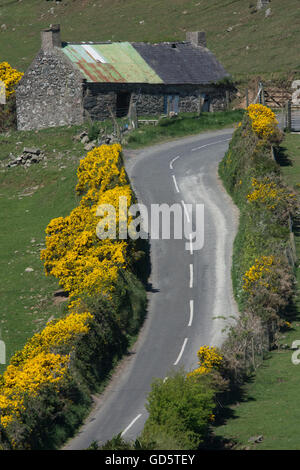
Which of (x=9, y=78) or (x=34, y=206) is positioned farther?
(x=9, y=78)

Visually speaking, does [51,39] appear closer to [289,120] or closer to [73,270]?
[289,120]

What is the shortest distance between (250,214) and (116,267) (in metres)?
9.43

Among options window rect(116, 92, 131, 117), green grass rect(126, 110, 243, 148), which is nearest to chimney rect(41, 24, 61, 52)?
window rect(116, 92, 131, 117)

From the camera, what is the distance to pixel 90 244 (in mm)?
45000

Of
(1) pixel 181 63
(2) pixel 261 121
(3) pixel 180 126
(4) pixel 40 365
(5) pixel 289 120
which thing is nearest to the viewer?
(4) pixel 40 365

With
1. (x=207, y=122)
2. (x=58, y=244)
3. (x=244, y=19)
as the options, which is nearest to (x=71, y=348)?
(x=58, y=244)

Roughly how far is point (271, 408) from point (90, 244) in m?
16.0

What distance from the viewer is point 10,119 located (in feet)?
251

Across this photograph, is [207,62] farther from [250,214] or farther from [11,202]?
[250,214]

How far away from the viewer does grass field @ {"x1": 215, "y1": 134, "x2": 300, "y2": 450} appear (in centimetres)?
2906

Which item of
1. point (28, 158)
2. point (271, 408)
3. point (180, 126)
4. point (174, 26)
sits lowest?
point (271, 408)

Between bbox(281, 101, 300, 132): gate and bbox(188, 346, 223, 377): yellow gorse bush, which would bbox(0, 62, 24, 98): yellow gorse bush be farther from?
bbox(188, 346, 223, 377): yellow gorse bush

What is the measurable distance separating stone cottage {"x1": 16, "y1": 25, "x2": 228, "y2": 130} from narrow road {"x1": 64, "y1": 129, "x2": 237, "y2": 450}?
8.14m

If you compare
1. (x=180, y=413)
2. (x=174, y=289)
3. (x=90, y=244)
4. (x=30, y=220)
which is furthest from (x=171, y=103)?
(x=180, y=413)
